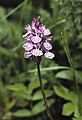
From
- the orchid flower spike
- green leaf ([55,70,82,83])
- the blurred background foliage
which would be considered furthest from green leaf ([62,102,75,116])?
the orchid flower spike

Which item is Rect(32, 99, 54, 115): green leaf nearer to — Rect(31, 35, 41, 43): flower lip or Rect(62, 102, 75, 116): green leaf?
Rect(62, 102, 75, 116): green leaf

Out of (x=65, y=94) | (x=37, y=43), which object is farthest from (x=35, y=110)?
(x=37, y=43)

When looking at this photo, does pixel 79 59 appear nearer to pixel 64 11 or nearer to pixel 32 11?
pixel 64 11

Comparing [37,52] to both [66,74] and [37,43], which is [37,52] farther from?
[66,74]

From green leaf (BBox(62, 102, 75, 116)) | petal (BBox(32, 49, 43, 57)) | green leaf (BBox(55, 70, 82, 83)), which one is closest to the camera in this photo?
petal (BBox(32, 49, 43, 57))

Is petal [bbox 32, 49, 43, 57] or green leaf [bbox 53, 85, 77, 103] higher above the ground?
petal [bbox 32, 49, 43, 57]

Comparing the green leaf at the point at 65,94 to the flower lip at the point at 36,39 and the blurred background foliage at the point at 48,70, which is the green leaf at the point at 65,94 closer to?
the blurred background foliage at the point at 48,70

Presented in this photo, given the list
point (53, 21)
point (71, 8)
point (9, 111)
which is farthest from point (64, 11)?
point (9, 111)
